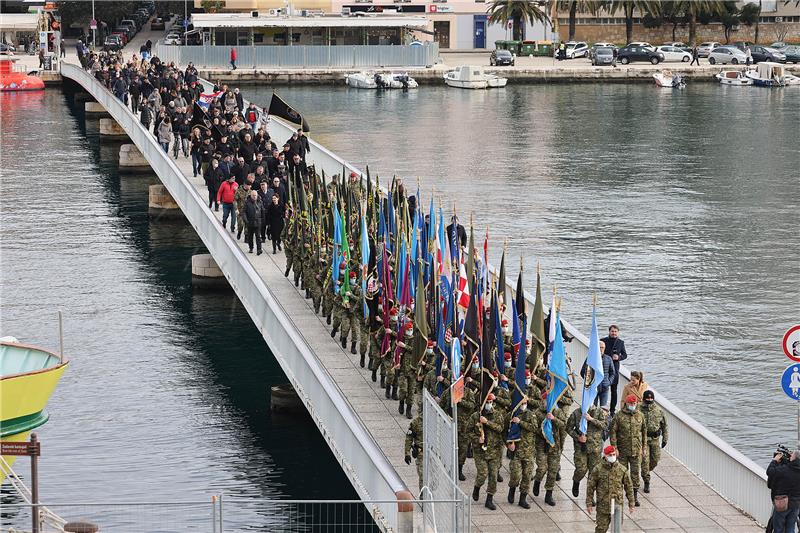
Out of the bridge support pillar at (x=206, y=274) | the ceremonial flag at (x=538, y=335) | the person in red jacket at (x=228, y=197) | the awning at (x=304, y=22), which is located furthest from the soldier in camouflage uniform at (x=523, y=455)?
the awning at (x=304, y=22)

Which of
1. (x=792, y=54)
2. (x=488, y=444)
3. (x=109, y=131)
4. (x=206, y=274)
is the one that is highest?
(x=792, y=54)

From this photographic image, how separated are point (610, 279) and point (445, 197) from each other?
Result: 13375mm

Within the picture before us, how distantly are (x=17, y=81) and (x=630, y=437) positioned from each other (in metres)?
74.7

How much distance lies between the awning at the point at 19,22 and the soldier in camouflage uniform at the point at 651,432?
8990cm

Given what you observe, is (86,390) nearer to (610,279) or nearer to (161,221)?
(610,279)

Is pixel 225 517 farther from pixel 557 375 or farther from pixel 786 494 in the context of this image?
pixel 786 494

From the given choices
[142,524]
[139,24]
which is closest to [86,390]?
[142,524]

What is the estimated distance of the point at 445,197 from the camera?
166ft

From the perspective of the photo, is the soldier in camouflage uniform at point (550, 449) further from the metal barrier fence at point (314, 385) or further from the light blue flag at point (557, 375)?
the metal barrier fence at point (314, 385)

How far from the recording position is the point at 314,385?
21219mm

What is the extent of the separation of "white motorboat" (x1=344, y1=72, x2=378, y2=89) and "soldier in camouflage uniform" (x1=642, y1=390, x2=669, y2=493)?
72.1 meters

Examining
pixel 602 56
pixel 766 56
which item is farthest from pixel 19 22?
pixel 766 56

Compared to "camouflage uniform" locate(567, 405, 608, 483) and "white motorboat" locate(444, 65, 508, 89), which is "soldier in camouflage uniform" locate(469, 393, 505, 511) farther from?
"white motorboat" locate(444, 65, 508, 89)

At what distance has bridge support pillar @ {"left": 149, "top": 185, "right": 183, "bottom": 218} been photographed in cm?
4631
